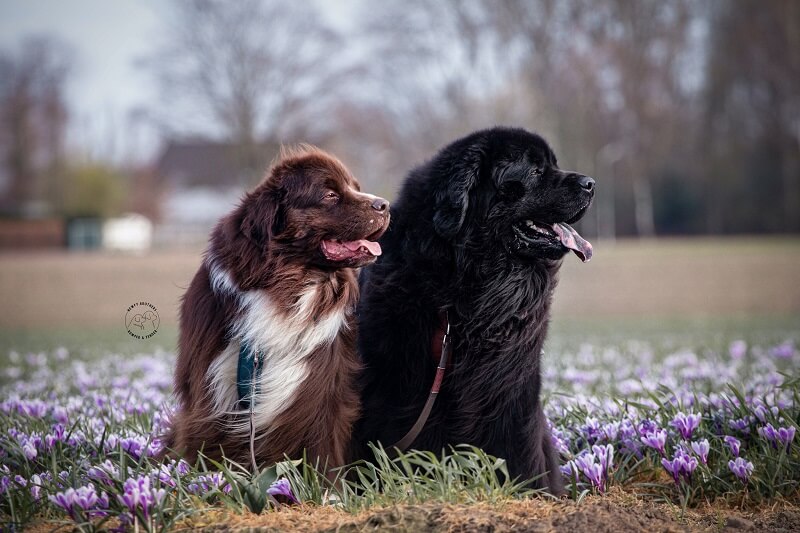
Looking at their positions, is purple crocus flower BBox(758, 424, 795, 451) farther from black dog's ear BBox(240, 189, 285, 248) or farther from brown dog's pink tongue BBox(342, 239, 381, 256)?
black dog's ear BBox(240, 189, 285, 248)

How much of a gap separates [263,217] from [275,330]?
21.0 inches

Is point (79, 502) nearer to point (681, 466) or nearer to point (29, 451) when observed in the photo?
point (29, 451)

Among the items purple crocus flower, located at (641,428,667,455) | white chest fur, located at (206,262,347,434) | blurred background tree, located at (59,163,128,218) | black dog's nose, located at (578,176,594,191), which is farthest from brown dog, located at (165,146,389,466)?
blurred background tree, located at (59,163,128,218)

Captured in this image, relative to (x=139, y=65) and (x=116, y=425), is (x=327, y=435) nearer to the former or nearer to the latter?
(x=116, y=425)

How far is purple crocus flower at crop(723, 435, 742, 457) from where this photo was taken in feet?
11.9

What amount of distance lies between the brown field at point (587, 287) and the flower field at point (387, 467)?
1374 cm

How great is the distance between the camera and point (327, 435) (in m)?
3.38

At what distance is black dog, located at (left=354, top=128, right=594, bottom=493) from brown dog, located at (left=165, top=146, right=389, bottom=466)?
22cm

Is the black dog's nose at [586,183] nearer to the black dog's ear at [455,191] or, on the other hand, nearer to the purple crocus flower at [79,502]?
the black dog's ear at [455,191]

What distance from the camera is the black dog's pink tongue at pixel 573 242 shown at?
3.70 m

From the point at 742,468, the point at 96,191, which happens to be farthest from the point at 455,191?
the point at 96,191

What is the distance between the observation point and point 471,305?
3648mm

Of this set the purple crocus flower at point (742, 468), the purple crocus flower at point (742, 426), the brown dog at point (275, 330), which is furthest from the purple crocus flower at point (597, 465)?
the brown dog at point (275, 330)

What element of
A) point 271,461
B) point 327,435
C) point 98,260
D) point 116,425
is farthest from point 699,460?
point 98,260
